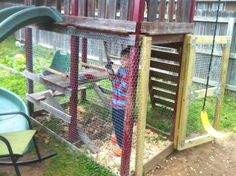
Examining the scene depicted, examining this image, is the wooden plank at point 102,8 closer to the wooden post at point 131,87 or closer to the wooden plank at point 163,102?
the wooden post at point 131,87

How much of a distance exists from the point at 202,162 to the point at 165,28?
1864 mm

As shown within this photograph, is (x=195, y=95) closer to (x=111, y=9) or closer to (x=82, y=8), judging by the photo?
(x=111, y=9)

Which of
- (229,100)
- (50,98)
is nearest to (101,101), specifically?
(50,98)

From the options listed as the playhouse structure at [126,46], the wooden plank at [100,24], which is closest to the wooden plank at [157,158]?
the playhouse structure at [126,46]

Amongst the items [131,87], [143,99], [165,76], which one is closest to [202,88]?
[165,76]

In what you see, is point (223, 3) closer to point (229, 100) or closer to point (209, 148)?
point (229, 100)

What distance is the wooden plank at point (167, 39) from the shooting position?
129 inches

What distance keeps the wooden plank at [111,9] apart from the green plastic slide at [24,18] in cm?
75

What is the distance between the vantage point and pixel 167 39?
349 centimetres

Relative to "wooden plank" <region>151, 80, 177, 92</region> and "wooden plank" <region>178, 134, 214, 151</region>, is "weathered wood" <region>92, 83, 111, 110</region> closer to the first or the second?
"wooden plank" <region>151, 80, 177, 92</region>

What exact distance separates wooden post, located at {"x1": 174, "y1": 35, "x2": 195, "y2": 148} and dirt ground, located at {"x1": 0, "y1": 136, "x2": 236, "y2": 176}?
0.81ft

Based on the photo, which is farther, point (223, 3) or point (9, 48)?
point (9, 48)

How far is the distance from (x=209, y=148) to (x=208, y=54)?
2.68 m

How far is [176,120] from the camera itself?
405cm
